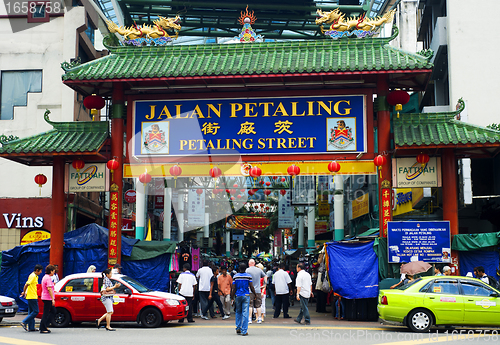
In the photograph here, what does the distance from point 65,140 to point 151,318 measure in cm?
664

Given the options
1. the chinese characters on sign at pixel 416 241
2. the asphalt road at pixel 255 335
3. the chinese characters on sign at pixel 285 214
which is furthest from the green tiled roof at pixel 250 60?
the chinese characters on sign at pixel 285 214

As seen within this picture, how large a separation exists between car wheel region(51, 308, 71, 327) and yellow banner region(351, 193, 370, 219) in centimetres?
1805

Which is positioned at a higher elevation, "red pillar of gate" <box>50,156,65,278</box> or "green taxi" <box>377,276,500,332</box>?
"red pillar of gate" <box>50,156,65,278</box>

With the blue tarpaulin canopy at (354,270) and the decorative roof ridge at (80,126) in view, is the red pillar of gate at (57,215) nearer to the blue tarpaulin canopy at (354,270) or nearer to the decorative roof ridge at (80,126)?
the decorative roof ridge at (80,126)

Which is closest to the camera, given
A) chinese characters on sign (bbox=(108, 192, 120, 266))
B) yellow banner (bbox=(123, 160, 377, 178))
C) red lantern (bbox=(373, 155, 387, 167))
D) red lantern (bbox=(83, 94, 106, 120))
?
red lantern (bbox=(373, 155, 387, 167))

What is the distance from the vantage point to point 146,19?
27188 mm

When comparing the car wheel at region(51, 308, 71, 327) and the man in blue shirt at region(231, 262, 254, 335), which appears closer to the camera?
the man in blue shirt at region(231, 262, 254, 335)

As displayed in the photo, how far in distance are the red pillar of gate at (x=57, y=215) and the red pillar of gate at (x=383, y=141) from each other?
34.0ft

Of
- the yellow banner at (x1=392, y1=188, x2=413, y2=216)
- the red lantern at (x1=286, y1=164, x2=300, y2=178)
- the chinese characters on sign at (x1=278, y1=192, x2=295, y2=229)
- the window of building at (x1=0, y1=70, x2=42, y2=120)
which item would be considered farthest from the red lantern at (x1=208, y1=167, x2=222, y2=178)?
the chinese characters on sign at (x1=278, y1=192, x2=295, y2=229)

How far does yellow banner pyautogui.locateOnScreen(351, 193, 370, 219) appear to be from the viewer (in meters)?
29.8

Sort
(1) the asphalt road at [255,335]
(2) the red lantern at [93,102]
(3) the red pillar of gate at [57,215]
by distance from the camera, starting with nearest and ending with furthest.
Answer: (1) the asphalt road at [255,335]
(3) the red pillar of gate at [57,215]
(2) the red lantern at [93,102]

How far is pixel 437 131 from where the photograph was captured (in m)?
16.9

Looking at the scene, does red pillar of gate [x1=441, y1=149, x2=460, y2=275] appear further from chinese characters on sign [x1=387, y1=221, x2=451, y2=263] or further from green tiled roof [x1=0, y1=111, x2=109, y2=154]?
green tiled roof [x1=0, y1=111, x2=109, y2=154]

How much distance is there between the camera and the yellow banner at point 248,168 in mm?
17250
